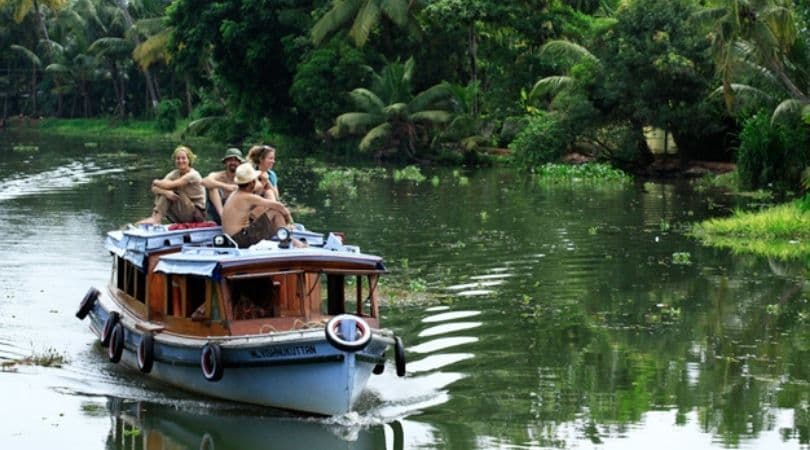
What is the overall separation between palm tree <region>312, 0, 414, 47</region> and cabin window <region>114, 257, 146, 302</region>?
3487cm

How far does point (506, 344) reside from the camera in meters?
17.8

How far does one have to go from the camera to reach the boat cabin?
14602 millimetres

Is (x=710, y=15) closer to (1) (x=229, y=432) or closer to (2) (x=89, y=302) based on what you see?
(2) (x=89, y=302)

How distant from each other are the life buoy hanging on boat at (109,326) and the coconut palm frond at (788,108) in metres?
20.5

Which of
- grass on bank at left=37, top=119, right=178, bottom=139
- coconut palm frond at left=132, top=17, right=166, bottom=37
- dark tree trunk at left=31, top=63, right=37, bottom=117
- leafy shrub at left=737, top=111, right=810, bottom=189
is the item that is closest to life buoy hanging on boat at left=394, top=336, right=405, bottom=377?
leafy shrub at left=737, top=111, right=810, bottom=189

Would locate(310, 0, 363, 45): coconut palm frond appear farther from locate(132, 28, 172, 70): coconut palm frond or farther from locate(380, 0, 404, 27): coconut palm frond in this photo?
locate(132, 28, 172, 70): coconut palm frond

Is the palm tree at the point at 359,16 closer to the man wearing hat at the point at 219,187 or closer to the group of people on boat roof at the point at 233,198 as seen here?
the group of people on boat roof at the point at 233,198

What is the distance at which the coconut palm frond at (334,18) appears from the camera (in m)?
53.1

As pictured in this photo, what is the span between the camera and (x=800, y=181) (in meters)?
36.5

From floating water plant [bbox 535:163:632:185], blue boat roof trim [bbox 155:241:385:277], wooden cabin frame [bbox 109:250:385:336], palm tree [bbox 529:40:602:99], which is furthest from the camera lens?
palm tree [bbox 529:40:602:99]

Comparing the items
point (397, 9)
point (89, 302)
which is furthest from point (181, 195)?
point (397, 9)

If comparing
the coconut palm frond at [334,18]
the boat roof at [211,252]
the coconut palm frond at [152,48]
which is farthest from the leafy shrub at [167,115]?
the boat roof at [211,252]

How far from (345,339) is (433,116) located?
37.1 m

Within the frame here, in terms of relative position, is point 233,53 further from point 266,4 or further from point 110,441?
point 110,441
